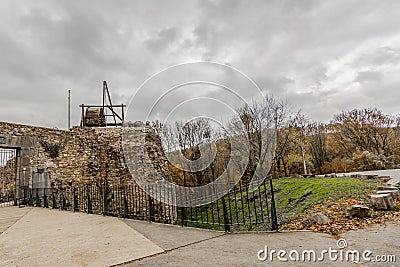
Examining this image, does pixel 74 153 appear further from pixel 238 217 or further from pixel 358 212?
pixel 358 212

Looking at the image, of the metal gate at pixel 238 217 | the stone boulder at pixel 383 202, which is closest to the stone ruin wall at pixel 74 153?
the metal gate at pixel 238 217

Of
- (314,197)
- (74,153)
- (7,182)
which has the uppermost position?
(74,153)

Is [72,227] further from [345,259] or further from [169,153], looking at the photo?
[169,153]

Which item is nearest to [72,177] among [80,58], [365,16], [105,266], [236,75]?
[80,58]

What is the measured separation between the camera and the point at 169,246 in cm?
311

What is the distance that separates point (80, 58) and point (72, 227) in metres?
8.69

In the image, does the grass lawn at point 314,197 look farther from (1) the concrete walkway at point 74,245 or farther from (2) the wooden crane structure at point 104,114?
(2) the wooden crane structure at point 104,114

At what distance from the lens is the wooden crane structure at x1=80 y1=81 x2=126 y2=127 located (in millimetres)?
13156

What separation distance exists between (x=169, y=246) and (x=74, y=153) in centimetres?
1007

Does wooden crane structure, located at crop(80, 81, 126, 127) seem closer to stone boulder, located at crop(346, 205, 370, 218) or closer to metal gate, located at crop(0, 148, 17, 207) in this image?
metal gate, located at crop(0, 148, 17, 207)

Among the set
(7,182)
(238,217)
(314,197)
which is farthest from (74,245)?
(7,182)

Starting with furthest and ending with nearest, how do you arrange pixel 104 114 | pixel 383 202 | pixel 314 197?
pixel 104 114 < pixel 314 197 < pixel 383 202

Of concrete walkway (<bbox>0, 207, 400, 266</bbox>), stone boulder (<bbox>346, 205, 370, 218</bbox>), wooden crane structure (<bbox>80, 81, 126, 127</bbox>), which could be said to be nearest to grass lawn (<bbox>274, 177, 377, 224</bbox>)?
stone boulder (<bbox>346, 205, 370, 218</bbox>)

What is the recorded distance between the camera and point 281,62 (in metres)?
9.97
